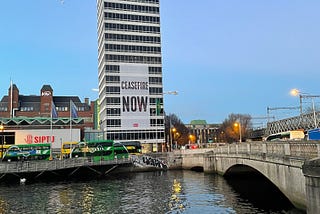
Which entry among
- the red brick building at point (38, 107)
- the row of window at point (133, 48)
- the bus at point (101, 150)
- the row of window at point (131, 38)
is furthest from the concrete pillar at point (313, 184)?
the red brick building at point (38, 107)

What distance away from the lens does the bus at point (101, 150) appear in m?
72.0

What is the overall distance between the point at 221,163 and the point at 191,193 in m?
19.5

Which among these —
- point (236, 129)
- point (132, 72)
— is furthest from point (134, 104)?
point (236, 129)

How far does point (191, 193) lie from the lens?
37.3m

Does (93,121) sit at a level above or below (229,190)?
above

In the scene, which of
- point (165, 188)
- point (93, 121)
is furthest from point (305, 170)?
point (93, 121)

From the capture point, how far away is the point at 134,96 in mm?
104688

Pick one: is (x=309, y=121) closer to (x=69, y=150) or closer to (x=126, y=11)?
(x=69, y=150)

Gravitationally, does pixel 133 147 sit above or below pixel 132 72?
below

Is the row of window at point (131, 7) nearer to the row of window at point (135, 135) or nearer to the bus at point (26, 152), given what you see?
the row of window at point (135, 135)

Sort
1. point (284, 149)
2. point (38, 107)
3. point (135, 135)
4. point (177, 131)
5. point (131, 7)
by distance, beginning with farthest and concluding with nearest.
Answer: point (38, 107), point (177, 131), point (131, 7), point (135, 135), point (284, 149)

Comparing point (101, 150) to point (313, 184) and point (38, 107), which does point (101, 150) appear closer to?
point (313, 184)

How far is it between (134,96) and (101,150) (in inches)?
1402

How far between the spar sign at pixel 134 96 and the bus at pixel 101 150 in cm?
2960
